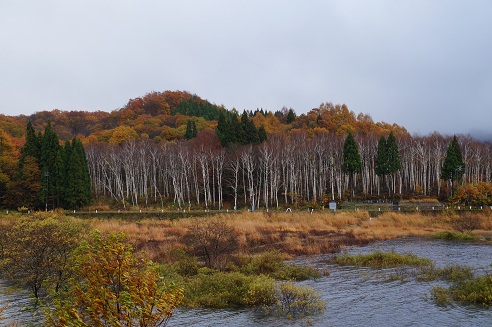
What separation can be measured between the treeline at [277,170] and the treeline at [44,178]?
7.49 meters

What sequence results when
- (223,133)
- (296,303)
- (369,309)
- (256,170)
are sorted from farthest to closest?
(223,133) < (256,170) < (369,309) < (296,303)

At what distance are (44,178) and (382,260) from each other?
52.8 meters

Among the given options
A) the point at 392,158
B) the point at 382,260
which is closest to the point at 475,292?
the point at 382,260

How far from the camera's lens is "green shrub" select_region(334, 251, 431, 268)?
2620 cm

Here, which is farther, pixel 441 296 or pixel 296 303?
pixel 441 296

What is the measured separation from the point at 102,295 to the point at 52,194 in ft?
200

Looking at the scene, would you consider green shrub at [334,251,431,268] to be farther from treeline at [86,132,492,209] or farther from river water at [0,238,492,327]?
treeline at [86,132,492,209]

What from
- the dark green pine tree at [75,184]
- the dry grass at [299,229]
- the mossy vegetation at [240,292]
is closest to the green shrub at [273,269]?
the mossy vegetation at [240,292]

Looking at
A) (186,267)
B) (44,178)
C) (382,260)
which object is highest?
(44,178)

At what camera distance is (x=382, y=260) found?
27.0m

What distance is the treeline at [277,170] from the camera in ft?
226

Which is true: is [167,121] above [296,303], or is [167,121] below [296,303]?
above

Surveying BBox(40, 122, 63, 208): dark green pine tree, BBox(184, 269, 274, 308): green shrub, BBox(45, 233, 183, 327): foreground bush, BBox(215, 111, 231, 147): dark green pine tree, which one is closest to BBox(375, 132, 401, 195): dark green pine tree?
BBox(215, 111, 231, 147): dark green pine tree

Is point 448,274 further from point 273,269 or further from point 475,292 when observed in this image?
point 273,269
